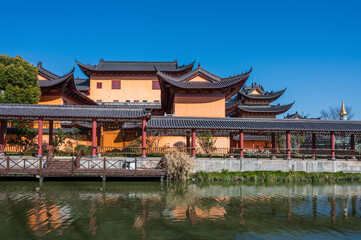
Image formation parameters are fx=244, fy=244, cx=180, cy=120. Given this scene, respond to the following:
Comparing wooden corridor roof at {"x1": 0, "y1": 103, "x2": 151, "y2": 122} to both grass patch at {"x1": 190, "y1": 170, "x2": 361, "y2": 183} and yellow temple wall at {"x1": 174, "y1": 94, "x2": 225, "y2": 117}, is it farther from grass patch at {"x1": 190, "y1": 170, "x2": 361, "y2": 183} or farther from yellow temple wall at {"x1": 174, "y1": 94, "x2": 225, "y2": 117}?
grass patch at {"x1": 190, "y1": 170, "x2": 361, "y2": 183}

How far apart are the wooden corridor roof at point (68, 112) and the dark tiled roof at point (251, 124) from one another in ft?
5.96

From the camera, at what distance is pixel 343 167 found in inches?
728

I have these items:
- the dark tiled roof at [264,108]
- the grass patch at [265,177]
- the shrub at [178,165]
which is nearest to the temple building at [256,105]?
the dark tiled roof at [264,108]

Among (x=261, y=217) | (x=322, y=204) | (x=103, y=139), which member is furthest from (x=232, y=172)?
(x=103, y=139)

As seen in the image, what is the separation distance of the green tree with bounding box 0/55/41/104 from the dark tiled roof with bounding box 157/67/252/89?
11733 mm

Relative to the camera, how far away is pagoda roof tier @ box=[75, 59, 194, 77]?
34156 millimetres

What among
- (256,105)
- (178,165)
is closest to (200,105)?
(178,165)

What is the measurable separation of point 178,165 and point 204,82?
10647 mm

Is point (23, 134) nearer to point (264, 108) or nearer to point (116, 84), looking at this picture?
point (116, 84)

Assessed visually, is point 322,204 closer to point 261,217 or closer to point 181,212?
point 261,217

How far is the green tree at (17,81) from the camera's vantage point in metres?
21.2

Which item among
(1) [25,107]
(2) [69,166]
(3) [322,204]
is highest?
(1) [25,107]

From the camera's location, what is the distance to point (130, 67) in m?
35.8

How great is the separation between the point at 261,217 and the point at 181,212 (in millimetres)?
3013
